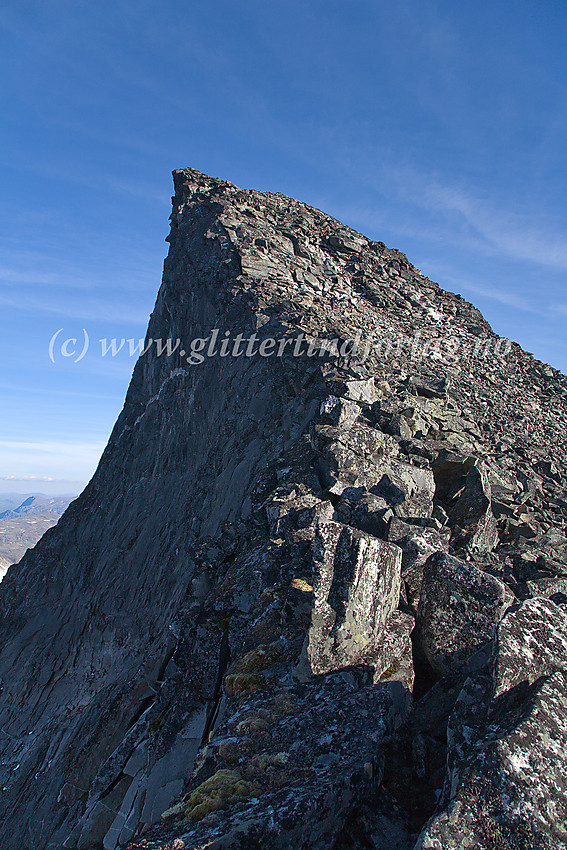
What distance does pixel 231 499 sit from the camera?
1571cm

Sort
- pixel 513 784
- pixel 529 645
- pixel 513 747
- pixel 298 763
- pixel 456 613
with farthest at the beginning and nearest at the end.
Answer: pixel 456 613 → pixel 298 763 → pixel 529 645 → pixel 513 747 → pixel 513 784

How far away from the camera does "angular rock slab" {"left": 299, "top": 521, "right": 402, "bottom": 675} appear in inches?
211

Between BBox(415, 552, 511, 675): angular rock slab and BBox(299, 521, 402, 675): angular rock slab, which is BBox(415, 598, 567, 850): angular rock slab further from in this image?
BBox(299, 521, 402, 675): angular rock slab

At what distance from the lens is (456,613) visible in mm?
5590

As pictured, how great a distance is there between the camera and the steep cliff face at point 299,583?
3.84 m

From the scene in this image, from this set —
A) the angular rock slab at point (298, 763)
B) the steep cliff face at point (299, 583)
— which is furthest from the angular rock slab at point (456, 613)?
the angular rock slab at point (298, 763)

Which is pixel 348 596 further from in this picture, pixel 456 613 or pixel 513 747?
pixel 513 747

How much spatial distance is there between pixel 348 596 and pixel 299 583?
4.65 feet

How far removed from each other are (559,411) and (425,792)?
23.8m

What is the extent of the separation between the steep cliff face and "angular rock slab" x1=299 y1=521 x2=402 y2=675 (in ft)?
0.09

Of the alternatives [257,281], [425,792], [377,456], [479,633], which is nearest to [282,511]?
[377,456]

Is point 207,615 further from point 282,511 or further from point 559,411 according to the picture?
point 559,411

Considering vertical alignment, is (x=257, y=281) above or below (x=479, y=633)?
above

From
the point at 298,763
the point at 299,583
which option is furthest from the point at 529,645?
the point at 299,583
